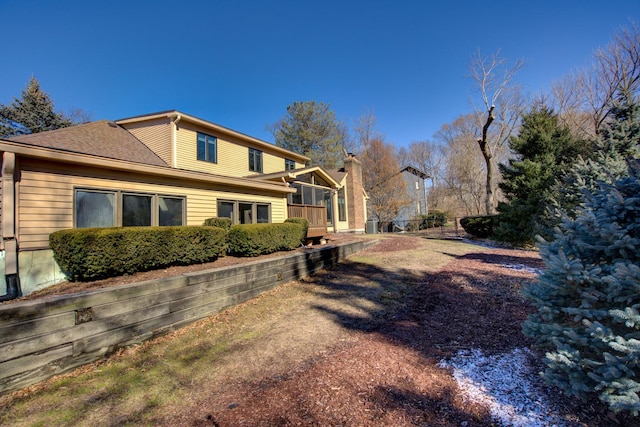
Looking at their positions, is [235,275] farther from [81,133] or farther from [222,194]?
[81,133]

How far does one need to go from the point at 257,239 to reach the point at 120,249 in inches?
127

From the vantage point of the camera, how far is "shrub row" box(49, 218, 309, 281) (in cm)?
526

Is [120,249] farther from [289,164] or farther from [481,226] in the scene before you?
[481,226]

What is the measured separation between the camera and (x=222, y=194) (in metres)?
9.84

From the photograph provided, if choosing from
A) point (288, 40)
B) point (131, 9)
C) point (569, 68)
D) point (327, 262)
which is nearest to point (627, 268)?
point (327, 262)

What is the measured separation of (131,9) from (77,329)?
438 inches

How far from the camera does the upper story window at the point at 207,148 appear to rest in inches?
501

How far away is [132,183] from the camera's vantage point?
740cm

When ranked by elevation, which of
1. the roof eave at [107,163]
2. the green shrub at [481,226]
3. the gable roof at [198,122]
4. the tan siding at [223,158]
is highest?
the gable roof at [198,122]

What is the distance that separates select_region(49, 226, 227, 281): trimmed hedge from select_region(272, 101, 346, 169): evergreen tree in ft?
80.4

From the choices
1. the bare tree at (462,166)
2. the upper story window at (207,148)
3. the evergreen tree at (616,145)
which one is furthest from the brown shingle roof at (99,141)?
the bare tree at (462,166)

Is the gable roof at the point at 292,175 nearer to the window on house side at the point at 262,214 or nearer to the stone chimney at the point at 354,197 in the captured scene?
the window on house side at the point at 262,214

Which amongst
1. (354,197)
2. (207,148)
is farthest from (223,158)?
(354,197)

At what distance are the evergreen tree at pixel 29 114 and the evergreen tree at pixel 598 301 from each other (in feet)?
108
